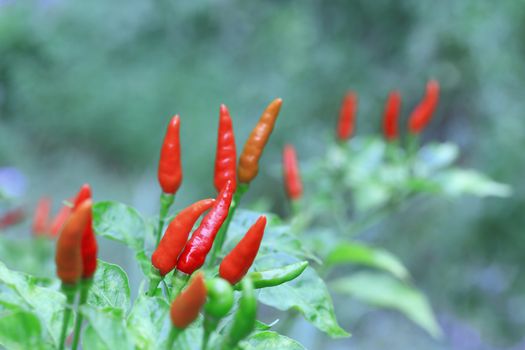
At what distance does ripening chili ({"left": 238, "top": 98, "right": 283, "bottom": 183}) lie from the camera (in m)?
1.12

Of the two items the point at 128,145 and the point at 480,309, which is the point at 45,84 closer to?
the point at 128,145

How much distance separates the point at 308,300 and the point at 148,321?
10.3 inches

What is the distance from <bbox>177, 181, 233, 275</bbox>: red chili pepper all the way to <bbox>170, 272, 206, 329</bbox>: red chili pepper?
163 millimetres

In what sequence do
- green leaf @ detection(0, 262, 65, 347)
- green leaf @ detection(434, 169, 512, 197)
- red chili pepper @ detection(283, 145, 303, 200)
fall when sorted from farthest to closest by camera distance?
1. green leaf @ detection(434, 169, 512, 197)
2. red chili pepper @ detection(283, 145, 303, 200)
3. green leaf @ detection(0, 262, 65, 347)

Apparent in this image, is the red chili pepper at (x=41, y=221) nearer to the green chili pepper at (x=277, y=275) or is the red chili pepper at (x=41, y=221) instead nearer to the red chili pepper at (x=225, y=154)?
the red chili pepper at (x=225, y=154)

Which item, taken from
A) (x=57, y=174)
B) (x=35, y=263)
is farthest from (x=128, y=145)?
(x=35, y=263)

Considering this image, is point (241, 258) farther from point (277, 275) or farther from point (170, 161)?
point (170, 161)

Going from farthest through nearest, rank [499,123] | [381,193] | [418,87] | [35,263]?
1. [418,87]
2. [499,123]
3. [381,193]
4. [35,263]

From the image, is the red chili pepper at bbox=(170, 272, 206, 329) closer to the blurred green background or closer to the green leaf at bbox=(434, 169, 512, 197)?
the green leaf at bbox=(434, 169, 512, 197)

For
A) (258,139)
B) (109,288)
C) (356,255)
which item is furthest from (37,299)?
(356,255)

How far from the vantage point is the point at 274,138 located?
4.98 metres

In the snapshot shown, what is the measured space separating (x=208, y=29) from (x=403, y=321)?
3057 millimetres

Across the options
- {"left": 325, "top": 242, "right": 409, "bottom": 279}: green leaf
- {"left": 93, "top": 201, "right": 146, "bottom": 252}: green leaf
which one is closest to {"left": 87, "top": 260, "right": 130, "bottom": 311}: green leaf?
{"left": 93, "top": 201, "right": 146, "bottom": 252}: green leaf

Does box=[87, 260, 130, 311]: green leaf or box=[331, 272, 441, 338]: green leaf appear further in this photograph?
box=[331, 272, 441, 338]: green leaf
